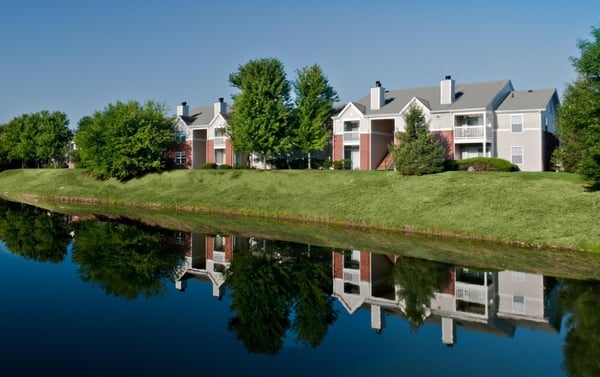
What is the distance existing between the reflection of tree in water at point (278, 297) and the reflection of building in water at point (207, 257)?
446 mm

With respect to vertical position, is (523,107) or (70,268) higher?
(523,107)

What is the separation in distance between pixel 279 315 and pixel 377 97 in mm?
40033

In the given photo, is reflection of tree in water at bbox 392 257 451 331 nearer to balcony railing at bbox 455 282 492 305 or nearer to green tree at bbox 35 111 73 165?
balcony railing at bbox 455 282 492 305

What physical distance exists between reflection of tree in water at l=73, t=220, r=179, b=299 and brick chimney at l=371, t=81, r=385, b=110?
29298 mm

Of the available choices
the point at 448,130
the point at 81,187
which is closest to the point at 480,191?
the point at 448,130

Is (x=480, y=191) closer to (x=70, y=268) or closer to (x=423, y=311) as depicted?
(x=423, y=311)

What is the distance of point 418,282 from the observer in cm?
1548

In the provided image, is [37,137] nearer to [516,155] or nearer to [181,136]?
[181,136]

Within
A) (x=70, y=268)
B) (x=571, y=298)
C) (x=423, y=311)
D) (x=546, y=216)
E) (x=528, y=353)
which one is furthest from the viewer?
(x=546, y=216)

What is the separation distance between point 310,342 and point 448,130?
120 feet

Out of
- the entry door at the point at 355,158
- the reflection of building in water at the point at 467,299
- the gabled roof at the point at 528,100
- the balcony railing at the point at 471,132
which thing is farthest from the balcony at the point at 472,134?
the reflection of building in water at the point at 467,299

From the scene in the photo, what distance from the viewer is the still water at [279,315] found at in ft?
30.7

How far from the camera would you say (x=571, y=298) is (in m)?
13.5

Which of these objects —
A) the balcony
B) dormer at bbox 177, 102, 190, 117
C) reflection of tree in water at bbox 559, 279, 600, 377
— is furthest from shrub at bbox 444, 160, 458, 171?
dormer at bbox 177, 102, 190, 117
